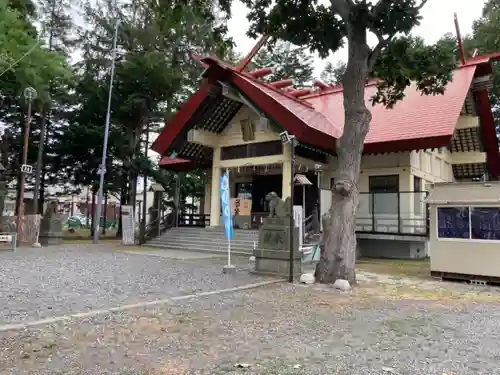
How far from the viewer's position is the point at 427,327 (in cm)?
528

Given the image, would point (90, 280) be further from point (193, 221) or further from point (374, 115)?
point (374, 115)

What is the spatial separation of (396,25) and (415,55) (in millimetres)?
1217

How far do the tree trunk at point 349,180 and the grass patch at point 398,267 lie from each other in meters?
2.61

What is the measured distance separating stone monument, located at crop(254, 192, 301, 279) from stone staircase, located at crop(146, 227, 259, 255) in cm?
396

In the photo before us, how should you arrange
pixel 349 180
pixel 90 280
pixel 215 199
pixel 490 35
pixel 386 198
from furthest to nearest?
1. pixel 490 35
2. pixel 215 199
3. pixel 386 198
4. pixel 349 180
5. pixel 90 280

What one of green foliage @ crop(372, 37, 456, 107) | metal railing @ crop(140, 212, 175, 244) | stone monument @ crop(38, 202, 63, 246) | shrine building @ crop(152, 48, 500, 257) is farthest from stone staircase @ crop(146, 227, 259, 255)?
green foliage @ crop(372, 37, 456, 107)

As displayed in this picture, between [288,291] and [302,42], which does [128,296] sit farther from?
[302,42]

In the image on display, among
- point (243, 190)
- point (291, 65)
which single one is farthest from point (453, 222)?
point (291, 65)

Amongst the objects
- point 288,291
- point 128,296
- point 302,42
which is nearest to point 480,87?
point 302,42

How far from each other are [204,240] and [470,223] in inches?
366

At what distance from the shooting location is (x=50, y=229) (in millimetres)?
16484

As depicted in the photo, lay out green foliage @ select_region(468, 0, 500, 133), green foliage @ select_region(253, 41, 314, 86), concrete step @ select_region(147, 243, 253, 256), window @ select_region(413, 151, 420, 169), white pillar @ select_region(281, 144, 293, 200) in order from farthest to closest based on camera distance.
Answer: green foliage @ select_region(253, 41, 314, 86) < green foliage @ select_region(468, 0, 500, 133) < window @ select_region(413, 151, 420, 169) < white pillar @ select_region(281, 144, 293, 200) < concrete step @ select_region(147, 243, 253, 256)

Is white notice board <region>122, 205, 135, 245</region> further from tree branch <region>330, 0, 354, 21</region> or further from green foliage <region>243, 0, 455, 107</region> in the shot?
tree branch <region>330, 0, 354, 21</region>

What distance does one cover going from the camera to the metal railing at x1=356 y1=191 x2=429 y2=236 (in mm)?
13953
